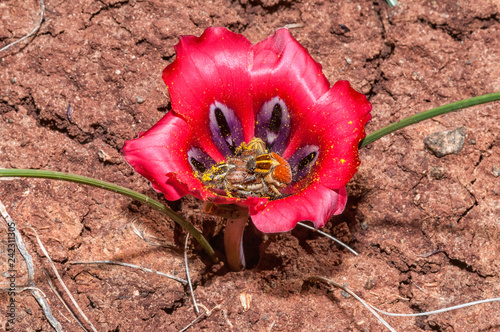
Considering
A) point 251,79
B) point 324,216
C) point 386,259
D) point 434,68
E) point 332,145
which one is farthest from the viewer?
point 434,68

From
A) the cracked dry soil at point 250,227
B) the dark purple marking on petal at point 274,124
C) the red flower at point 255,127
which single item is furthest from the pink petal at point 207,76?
the cracked dry soil at point 250,227

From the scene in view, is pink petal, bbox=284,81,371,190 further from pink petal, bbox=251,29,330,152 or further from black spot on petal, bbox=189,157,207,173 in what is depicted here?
black spot on petal, bbox=189,157,207,173

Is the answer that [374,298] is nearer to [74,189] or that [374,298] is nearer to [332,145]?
[332,145]

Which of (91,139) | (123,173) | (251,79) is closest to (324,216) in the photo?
(251,79)

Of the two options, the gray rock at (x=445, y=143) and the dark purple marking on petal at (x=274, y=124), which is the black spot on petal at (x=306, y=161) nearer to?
the dark purple marking on petal at (x=274, y=124)

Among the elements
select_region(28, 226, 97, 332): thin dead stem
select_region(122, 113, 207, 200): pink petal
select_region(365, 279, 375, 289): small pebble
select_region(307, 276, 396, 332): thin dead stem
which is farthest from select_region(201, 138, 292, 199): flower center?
select_region(28, 226, 97, 332): thin dead stem

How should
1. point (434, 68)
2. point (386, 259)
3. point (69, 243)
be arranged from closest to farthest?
point (69, 243) < point (386, 259) < point (434, 68)
